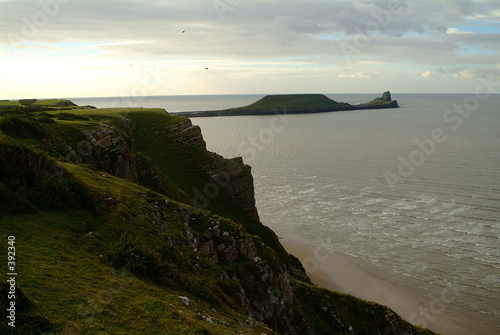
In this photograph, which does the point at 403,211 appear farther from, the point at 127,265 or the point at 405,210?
the point at 127,265

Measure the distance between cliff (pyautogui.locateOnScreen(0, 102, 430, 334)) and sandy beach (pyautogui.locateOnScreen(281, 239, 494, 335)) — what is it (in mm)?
8280

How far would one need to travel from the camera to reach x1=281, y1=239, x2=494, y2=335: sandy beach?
1335 inches

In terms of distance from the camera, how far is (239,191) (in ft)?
156

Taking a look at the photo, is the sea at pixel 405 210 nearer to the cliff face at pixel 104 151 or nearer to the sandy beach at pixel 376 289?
the sandy beach at pixel 376 289

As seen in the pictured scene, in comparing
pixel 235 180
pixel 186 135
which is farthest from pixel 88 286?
pixel 186 135

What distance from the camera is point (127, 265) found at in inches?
538

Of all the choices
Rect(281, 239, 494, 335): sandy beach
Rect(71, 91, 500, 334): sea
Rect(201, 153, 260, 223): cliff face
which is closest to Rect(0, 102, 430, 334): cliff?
Rect(281, 239, 494, 335): sandy beach

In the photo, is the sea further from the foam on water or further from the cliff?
the cliff

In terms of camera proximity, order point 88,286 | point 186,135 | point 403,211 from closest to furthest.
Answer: point 88,286 → point 186,135 → point 403,211

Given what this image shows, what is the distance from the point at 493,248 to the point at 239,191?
107 feet

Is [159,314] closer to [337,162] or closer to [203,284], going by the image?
[203,284]

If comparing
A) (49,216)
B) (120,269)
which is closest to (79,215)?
(49,216)

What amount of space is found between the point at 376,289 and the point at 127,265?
33.9 m

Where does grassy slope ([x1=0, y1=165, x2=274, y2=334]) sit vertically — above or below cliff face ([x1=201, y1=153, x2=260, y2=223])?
A: above
